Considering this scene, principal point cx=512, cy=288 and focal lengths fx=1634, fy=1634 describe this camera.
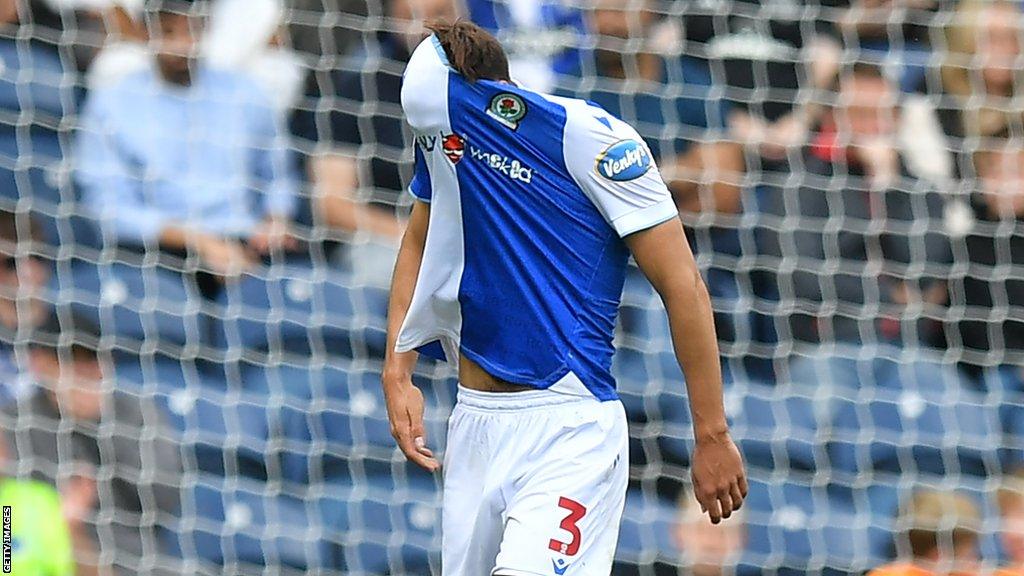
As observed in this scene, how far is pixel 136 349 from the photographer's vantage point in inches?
193

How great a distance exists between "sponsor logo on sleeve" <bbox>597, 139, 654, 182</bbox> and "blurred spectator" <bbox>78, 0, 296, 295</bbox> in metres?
2.44

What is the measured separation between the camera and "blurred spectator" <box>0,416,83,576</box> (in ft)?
14.7

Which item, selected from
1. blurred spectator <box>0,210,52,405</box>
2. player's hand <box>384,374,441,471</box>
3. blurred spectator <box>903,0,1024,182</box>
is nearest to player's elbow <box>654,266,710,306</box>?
player's hand <box>384,374,441,471</box>

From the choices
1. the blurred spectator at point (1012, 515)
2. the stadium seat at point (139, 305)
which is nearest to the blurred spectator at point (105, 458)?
the stadium seat at point (139, 305)

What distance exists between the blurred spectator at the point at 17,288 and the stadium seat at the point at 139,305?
8cm

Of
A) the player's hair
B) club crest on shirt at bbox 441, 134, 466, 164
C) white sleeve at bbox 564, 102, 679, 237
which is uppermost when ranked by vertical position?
the player's hair

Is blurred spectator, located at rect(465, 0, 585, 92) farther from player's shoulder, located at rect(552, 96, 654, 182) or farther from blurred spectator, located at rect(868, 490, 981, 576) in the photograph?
player's shoulder, located at rect(552, 96, 654, 182)

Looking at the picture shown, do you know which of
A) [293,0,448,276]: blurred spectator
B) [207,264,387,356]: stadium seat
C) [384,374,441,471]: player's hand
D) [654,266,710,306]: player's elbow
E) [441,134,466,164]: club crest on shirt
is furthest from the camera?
[293,0,448,276]: blurred spectator

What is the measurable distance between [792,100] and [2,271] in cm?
249

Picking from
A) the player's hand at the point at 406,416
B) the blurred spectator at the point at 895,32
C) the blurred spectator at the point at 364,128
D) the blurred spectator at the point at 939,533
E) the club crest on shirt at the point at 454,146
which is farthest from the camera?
the blurred spectator at the point at 895,32

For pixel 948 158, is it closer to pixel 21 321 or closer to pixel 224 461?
pixel 224 461

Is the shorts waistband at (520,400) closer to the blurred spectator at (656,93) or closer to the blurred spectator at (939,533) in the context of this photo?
the blurred spectator at (939,533)

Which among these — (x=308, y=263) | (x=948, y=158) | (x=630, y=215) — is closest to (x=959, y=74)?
(x=948, y=158)

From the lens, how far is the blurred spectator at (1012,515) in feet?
15.4
